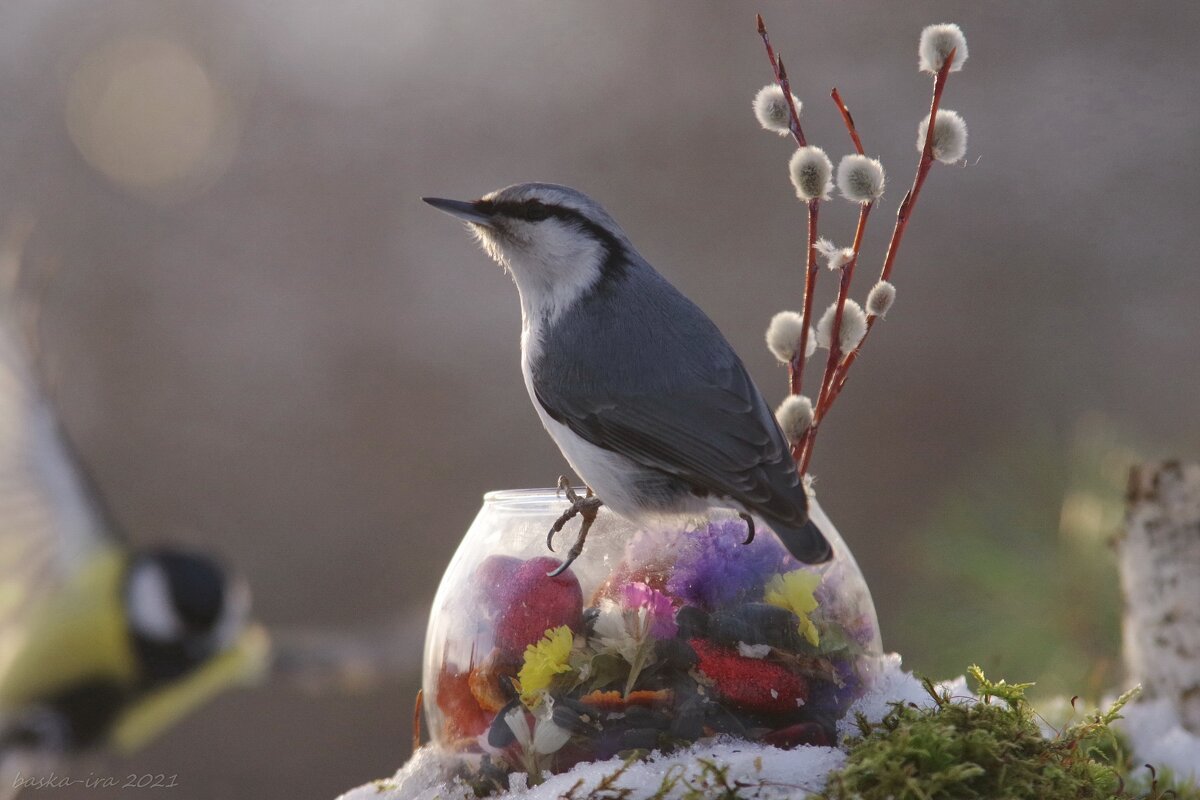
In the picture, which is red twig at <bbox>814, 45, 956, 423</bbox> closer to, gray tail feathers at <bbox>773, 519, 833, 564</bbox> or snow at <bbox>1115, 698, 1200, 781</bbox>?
gray tail feathers at <bbox>773, 519, 833, 564</bbox>

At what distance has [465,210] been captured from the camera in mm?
1008

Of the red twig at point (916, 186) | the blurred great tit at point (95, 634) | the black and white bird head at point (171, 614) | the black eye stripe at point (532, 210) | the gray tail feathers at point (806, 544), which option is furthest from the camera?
the black and white bird head at point (171, 614)

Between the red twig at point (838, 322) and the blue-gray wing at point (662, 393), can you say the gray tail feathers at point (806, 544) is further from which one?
the red twig at point (838, 322)

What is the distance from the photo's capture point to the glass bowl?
0.79m

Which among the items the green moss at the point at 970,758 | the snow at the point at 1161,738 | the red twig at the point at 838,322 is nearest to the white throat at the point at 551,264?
the red twig at the point at 838,322

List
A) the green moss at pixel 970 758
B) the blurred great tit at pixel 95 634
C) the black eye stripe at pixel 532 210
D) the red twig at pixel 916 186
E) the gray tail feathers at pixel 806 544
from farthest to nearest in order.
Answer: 1. the blurred great tit at pixel 95 634
2. the black eye stripe at pixel 532 210
3. the red twig at pixel 916 186
4. the gray tail feathers at pixel 806 544
5. the green moss at pixel 970 758

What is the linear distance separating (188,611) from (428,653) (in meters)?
1.25

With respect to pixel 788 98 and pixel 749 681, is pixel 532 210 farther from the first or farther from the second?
pixel 749 681

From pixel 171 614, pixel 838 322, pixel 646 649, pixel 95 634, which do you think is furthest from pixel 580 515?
pixel 95 634

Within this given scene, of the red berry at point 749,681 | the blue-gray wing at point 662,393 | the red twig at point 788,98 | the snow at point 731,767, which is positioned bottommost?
the snow at point 731,767

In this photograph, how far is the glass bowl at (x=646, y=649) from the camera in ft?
2.59

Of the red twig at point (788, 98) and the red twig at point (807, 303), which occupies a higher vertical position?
the red twig at point (788, 98)

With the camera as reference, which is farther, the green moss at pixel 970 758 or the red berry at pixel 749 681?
the red berry at pixel 749 681

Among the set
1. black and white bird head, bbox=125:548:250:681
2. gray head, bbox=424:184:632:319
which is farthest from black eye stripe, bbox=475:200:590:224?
black and white bird head, bbox=125:548:250:681
